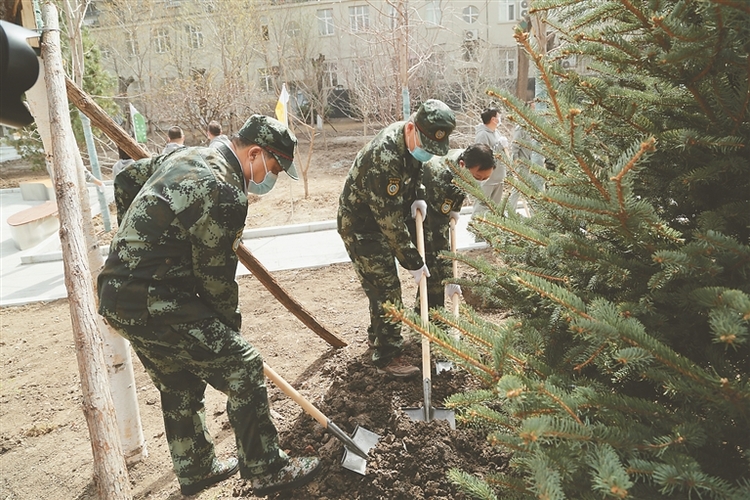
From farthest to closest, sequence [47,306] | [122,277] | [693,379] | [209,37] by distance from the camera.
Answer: [209,37] → [47,306] → [122,277] → [693,379]

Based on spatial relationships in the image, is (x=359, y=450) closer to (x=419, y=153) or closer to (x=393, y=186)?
(x=393, y=186)

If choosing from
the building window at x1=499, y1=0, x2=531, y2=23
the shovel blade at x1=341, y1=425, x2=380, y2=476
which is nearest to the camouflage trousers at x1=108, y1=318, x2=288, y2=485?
the shovel blade at x1=341, y1=425, x2=380, y2=476

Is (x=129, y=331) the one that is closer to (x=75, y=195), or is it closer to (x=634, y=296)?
(x=75, y=195)

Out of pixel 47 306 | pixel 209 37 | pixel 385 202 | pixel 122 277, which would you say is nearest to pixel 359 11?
pixel 209 37

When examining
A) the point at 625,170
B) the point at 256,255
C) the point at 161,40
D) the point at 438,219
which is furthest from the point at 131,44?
the point at 625,170

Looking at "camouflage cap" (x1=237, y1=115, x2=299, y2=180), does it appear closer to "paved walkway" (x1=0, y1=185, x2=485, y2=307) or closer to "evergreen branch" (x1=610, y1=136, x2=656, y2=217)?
"evergreen branch" (x1=610, y1=136, x2=656, y2=217)

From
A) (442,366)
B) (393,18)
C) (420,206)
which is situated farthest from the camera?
(393,18)

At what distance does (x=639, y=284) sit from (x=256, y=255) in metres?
7.08

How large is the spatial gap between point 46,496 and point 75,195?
214 cm

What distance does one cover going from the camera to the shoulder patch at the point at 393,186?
12.5 ft

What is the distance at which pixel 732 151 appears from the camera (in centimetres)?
160

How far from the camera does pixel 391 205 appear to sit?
3.86 metres

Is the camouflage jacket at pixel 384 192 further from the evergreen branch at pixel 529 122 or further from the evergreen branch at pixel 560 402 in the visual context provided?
the evergreen branch at pixel 560 402

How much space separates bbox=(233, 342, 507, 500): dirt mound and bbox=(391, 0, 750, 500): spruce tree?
1078mm
